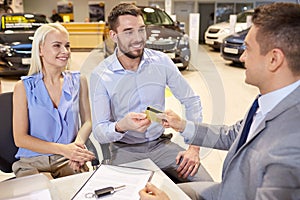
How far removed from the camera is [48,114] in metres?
1.66

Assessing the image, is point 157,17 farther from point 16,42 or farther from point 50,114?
point 50,114

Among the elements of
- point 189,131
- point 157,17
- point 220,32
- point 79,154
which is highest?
point 157,17

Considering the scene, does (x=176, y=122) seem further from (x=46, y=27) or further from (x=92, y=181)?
(x=46, y=27)

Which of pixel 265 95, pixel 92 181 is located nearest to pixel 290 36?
pixel 265 95

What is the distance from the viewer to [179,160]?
1732mm

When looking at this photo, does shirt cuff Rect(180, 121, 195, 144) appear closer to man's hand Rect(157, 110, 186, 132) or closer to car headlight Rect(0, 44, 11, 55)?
man's hand Rect(157, 110, 186, 132)

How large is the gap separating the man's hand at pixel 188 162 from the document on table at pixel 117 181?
0.44 metres


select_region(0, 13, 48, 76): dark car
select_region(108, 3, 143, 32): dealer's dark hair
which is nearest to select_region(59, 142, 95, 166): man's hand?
select_region(108, 3, 143, 32): dealer's dark hair

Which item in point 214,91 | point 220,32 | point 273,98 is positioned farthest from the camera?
point 220,32

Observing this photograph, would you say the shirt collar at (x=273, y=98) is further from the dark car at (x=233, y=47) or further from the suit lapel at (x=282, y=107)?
the dark car at (x=233, y=47)

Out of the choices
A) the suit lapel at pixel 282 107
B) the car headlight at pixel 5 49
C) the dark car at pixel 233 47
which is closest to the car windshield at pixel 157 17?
the dark car at pixel 233 47

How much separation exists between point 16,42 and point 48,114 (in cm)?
442

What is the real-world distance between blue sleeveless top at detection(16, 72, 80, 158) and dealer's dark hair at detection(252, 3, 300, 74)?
112cm

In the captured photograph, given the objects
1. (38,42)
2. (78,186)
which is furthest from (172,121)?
(38,42)
